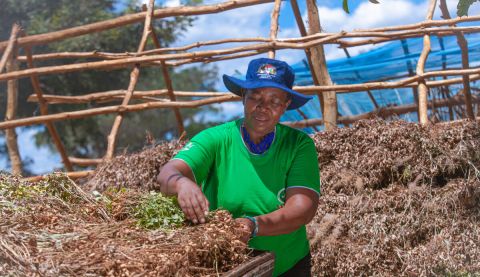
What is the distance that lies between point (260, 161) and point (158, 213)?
55 centimetres

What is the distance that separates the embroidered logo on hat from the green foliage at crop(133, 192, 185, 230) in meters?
0.62

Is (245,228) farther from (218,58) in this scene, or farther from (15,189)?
(218,58)

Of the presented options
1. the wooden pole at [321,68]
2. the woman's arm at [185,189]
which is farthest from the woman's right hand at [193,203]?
the wooden pole at [321,68]

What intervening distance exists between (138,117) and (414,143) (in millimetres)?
16217

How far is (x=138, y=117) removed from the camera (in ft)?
65.7

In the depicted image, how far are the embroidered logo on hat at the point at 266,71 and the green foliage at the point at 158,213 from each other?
0.62m

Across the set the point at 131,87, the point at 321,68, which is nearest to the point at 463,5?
the point at 321,68

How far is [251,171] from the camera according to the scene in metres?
2.53

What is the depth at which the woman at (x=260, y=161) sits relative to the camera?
2.49 m

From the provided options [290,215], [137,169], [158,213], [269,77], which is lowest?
[137,169]

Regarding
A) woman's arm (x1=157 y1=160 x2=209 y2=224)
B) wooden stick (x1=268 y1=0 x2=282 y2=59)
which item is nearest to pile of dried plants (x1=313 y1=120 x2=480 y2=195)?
wooden stick (x1=268 y1=0 x2=282 y2=59)

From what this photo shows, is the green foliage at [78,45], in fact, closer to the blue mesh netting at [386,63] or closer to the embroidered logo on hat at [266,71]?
the blue mesh netting at [386,63]

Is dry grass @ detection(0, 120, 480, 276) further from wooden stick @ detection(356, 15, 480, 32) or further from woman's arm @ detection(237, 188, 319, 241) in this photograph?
wooden stick @ detection(356, 15, 480, 32)

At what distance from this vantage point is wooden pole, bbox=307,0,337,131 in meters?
5.74
